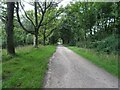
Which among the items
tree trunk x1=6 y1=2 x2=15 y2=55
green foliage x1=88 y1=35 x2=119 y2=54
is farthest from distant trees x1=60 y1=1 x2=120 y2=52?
tree trunk x1=6 y1=2 x2=15 y2=55

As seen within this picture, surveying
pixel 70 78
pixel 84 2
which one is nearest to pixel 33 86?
pixel 70 78

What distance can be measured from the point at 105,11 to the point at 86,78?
23020 mm

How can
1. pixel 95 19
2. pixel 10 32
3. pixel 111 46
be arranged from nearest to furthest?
pixel 10 32 < pixel 111 46 < pixel 95 19

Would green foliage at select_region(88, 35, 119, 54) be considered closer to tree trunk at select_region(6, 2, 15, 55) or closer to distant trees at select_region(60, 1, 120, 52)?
distant trees at select_region(60, 1, 120, 52)

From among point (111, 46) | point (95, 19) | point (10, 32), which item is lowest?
point (111, 46)

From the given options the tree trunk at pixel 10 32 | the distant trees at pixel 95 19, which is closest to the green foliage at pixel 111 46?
the distant trees at pixel 95 19

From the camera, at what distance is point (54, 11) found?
4303 cm

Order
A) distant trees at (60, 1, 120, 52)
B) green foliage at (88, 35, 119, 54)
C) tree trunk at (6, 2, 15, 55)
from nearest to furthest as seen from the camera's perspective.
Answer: tree trunk at (6, 2, 15, 55)
green foliage at (88, 35, 119, 54)
distant trees at (60, 1, 120, 52)

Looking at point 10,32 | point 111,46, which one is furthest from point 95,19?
point 10,32

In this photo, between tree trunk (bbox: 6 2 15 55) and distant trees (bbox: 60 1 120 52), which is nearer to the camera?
tree trunk (bbox: 6 2 15 55)

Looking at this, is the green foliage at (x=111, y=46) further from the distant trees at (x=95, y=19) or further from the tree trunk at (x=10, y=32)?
the tree trunk at (x=10, y=32)

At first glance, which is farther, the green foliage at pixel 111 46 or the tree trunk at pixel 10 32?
the green foliage at pixel 111 46

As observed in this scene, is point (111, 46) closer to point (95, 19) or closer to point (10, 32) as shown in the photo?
point (10, 32)

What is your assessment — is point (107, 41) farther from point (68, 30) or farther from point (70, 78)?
point (68, 30)
